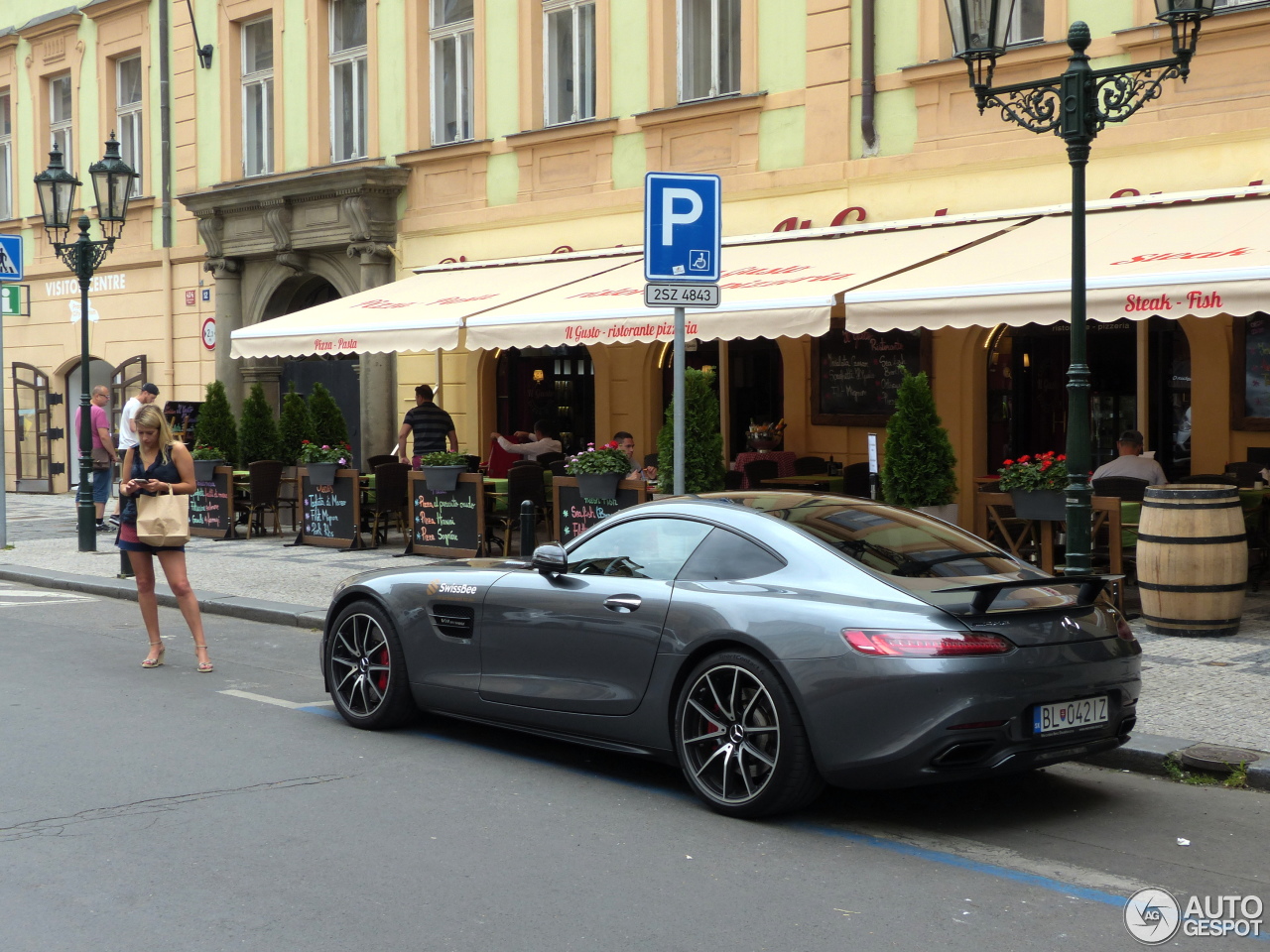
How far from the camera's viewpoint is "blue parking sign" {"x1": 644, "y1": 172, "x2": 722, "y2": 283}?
25.8ft

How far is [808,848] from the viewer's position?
5211 millimetres

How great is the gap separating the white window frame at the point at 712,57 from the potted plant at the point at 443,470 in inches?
192

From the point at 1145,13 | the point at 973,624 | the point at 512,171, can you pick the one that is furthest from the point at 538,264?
the point at 973,624

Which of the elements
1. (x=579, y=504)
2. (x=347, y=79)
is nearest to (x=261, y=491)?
(x=579, y=504)

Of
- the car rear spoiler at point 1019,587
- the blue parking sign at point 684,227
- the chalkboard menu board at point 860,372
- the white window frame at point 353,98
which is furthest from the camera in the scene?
the white window frame at point 353,98

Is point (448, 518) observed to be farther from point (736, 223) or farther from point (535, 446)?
point (736, 223)

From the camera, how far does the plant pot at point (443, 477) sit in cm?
1427

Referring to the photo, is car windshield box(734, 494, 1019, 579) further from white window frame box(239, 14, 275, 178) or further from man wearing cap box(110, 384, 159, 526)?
white window frame box(239, 14, 275, 178)

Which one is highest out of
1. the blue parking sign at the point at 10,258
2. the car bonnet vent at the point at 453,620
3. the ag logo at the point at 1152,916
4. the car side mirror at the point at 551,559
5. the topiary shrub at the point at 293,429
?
the blue parking sign at the point at 10,258

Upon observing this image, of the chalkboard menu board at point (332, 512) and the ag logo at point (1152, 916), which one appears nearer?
the ag logo at point (1152, 916)

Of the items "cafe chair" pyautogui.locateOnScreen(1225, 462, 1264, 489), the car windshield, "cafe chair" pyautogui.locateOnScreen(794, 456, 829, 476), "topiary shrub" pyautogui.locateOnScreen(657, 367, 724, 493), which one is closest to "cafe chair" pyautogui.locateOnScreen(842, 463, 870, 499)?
"cafe chair" pyautogui.locateOnScreen(794, 456, 829, 476)

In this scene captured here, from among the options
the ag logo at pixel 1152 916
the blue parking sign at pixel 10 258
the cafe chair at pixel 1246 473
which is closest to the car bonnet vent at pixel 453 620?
the ag logo at pixel 1152 916

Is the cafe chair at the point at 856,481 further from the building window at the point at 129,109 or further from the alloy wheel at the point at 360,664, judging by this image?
the building window at the point at 129,109

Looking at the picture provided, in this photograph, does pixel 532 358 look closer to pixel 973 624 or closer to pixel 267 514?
pixel 267 514
